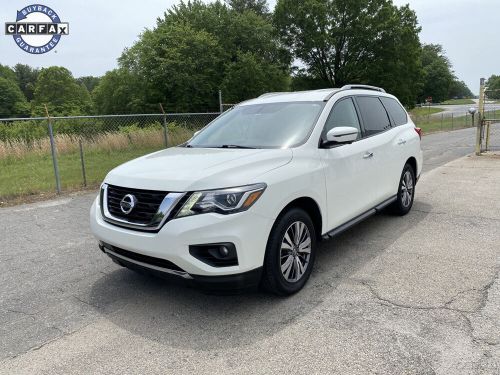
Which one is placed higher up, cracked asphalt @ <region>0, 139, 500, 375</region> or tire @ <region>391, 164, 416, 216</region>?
tire @ <region>391, 164, 416, 216</region>

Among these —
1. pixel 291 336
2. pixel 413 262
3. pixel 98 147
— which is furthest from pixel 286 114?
pixel 98 147

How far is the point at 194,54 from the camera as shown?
33.5 metres

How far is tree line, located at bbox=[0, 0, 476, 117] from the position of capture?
111 feet

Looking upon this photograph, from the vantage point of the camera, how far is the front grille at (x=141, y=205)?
3.21 meters

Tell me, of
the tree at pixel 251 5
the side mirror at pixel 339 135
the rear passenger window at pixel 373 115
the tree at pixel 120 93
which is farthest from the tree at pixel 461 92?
the side mirror at pixel 339 135

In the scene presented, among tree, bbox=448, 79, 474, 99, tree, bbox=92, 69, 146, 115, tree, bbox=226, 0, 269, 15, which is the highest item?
tree, bbox=226, 0, 269, 15

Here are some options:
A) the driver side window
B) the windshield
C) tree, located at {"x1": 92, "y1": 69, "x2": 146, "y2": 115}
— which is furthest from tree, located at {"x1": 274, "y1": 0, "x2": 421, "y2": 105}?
the windshield

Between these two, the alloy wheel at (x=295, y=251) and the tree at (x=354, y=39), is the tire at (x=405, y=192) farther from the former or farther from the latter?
the tree at (x=354, y=39)

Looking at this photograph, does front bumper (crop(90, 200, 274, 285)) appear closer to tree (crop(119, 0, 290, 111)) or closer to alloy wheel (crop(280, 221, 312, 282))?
alloy wheel (crop(280, 221, 312, 282))

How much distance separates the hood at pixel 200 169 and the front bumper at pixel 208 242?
27cm

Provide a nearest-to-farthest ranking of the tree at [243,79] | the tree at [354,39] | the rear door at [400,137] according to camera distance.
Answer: the rear door at [400,137], the tree at [243,79], the tree at [354,39]

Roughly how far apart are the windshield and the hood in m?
0.28

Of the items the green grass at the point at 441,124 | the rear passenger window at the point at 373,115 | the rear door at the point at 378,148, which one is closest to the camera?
the rear door at the point at 378,148

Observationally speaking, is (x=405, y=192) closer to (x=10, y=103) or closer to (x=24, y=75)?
(x=10, y=103)
